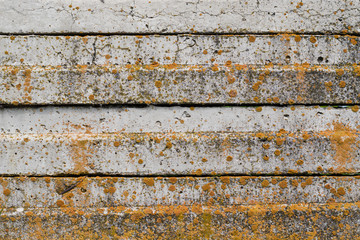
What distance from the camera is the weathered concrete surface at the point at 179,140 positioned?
2.32 m

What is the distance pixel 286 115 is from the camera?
7.66 ft

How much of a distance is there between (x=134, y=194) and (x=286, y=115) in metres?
1.49

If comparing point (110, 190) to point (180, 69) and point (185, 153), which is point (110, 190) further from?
point (180, 69)

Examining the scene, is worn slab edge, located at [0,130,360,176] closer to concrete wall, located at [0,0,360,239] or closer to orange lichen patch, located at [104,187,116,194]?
concrete wall, located at [0,0,360,239]

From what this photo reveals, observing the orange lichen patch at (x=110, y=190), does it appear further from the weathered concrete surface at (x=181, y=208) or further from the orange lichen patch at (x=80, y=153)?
the orange lichen patch at (x=80, y=153)

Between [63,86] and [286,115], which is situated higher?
[63,86]

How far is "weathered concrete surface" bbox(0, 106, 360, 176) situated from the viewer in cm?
232

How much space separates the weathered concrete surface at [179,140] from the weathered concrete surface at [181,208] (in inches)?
4.5

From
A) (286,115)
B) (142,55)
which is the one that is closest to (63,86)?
(142,55)

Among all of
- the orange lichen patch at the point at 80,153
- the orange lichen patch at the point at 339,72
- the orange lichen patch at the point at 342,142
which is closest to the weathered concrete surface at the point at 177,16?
the orange lichen patch at the point at 339,72

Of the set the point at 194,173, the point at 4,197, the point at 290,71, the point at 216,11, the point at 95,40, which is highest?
the point at 216,11

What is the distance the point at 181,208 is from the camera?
7.62 ft

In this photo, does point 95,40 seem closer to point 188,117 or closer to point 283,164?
point 188,117

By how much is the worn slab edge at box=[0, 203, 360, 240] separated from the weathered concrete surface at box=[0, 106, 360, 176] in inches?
13.4
